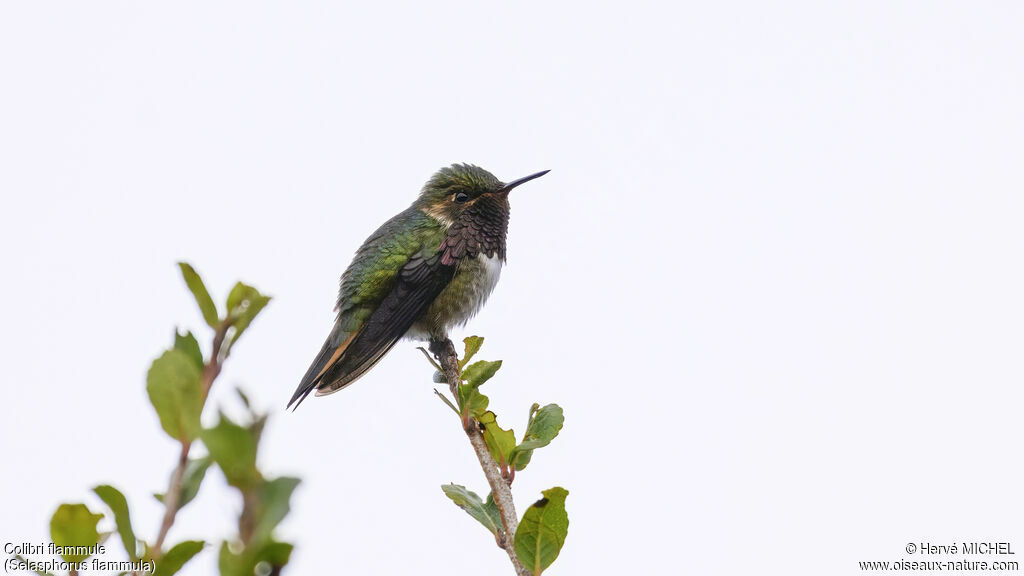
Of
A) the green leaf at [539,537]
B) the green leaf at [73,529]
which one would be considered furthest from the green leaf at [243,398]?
the green leaf at [539,537]

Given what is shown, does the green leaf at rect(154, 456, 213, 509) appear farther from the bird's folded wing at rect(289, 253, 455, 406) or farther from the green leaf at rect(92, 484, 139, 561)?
the bird's folded wing at rect(289, 253, 455, 406)

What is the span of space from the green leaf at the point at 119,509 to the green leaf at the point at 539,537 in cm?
110

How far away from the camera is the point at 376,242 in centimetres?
767

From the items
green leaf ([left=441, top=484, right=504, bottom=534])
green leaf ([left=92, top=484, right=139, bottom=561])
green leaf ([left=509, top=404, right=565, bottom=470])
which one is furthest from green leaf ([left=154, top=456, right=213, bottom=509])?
green leaf ([left=509, top=404, right=565, bottom=470])

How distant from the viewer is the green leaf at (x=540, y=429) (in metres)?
2.92

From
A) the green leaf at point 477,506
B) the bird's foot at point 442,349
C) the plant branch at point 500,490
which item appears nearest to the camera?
the plant branch at point 500,490

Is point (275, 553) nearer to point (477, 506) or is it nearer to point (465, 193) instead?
point (477, 506)

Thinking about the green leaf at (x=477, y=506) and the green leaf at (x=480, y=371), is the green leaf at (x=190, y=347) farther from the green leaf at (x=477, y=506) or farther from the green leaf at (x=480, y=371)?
the green leaf at (x=480, y=371)

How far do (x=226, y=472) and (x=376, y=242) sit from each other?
6785mm

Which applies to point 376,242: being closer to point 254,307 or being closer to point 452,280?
point 452,280

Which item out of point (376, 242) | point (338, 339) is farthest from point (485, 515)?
point (376, 242)

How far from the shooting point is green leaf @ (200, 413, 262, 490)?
957mm

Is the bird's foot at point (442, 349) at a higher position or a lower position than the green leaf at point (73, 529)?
higher

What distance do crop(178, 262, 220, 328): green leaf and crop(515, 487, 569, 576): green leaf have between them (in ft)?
4.04
